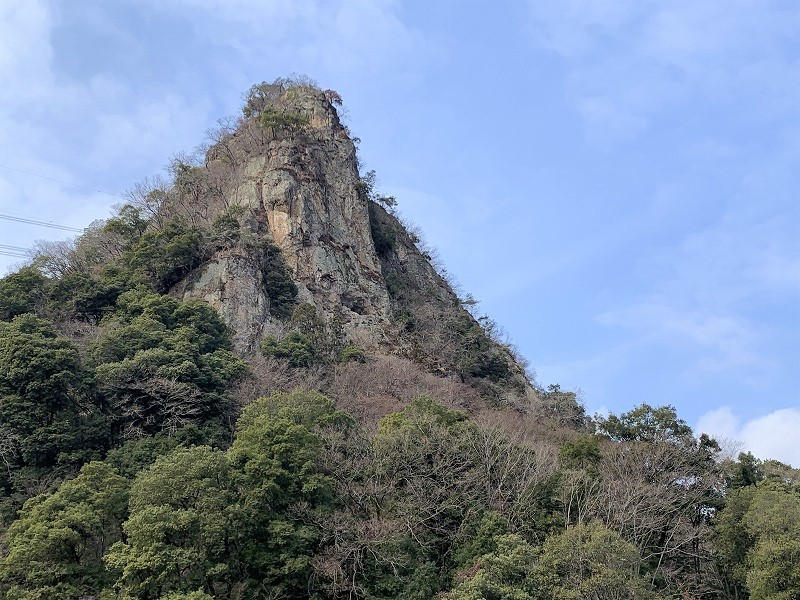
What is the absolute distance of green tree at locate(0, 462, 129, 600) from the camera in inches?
601

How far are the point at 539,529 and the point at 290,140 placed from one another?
33618 millimetres

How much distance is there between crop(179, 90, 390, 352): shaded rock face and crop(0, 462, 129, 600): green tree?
1830cm

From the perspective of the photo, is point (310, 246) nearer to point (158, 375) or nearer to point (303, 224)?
point (303, 224)

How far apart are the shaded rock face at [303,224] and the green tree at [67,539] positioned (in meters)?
18.3

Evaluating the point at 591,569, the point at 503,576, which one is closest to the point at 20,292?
the point at 503,576

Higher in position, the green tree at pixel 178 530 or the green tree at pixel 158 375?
the green tree at pixel 158 375

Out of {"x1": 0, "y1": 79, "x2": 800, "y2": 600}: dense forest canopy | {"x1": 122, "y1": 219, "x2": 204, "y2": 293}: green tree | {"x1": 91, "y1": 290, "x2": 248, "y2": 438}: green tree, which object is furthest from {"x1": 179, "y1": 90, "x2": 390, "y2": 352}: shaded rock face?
{"x1": 91, "y1": 290, "x2": 248, "y2": 438}: green tree

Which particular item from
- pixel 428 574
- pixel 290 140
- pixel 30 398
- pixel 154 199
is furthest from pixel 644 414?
pixel 154 199

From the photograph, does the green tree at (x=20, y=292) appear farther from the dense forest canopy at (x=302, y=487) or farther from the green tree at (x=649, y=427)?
the green tree at (x=649, y=427)

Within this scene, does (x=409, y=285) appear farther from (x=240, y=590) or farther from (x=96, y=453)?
(x=240, y=590)

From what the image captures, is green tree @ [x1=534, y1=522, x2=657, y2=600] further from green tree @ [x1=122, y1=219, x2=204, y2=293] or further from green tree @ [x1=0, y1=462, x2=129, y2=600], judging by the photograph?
green tree @ [x1=122, y1=219, x2=204, y2=293]

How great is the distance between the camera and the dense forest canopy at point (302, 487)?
647 inches

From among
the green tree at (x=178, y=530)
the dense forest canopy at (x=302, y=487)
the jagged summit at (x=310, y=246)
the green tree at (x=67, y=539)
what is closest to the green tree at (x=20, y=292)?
the dense forest canopy at (x=302, y=487)

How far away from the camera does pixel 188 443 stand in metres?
23.0
